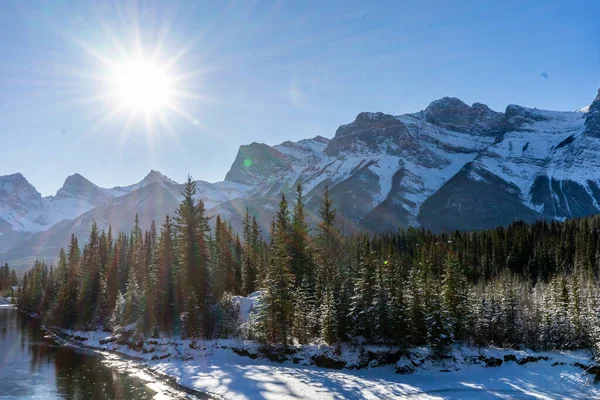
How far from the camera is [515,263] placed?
331 feet

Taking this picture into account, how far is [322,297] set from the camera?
45.0m

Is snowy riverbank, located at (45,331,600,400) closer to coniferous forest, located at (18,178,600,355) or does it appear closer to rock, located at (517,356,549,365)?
rock, located at (517,356,549,365)

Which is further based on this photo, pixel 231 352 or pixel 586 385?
pixel 231 352

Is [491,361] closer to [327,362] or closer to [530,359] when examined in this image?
[530,359]

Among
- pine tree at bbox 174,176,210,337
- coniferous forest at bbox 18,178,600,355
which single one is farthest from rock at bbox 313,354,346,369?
pine tree at bbox 174,176,210,337

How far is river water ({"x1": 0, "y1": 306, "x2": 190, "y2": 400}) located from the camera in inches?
1351

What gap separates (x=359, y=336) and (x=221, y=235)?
48.7m

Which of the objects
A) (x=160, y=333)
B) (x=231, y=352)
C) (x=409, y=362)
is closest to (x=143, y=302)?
(x=160, y=333)

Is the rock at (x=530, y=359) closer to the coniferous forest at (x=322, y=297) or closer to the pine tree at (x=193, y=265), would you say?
the coniferous forest at (x=322, y=297)

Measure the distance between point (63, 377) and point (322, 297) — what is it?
25.5 meters

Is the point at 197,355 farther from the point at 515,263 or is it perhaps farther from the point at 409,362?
the point at 515,263

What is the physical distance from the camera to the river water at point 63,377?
34303mm

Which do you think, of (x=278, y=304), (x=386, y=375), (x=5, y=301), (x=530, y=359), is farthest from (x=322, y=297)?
(x=5, y=301)

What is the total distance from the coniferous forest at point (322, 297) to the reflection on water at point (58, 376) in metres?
9.87
